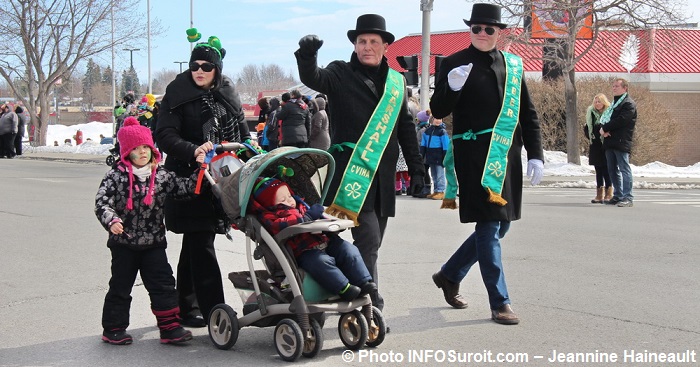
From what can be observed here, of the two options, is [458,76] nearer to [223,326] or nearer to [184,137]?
[184,137]

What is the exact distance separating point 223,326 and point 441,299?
2077 millimetres

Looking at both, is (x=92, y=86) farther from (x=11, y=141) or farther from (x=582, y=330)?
(x=582, y=330)

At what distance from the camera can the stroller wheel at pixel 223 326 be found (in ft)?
18.4

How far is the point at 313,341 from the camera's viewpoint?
5.39 m

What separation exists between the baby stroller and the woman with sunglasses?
0.75ft

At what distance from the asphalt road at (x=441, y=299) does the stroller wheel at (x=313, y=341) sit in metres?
0.07

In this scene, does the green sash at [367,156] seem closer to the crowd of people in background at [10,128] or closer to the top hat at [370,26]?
the top hat at [370,26]

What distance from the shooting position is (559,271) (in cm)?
857

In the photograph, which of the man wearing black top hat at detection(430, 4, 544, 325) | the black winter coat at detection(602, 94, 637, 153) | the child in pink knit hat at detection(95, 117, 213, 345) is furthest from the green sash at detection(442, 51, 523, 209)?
the black winter coat at detection(602, 94, 637, 153)

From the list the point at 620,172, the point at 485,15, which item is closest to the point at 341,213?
the point at 485,15

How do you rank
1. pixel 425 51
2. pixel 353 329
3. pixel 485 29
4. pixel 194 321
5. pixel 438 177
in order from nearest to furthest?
pixel 353 329
pixel 194 321
pixel 485 29
pixel 438 177
pixel 425 51

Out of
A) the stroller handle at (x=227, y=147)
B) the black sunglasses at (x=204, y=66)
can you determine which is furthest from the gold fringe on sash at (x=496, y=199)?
the black sunglasses at (x=204, y=66)

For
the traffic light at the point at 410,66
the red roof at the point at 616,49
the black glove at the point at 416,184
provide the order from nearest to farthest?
the black glove at the point at 416,184 < the traffic light at the point at 410,66 < the red roof at the point at 616,49

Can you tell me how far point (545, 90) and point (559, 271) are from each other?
21.7m
